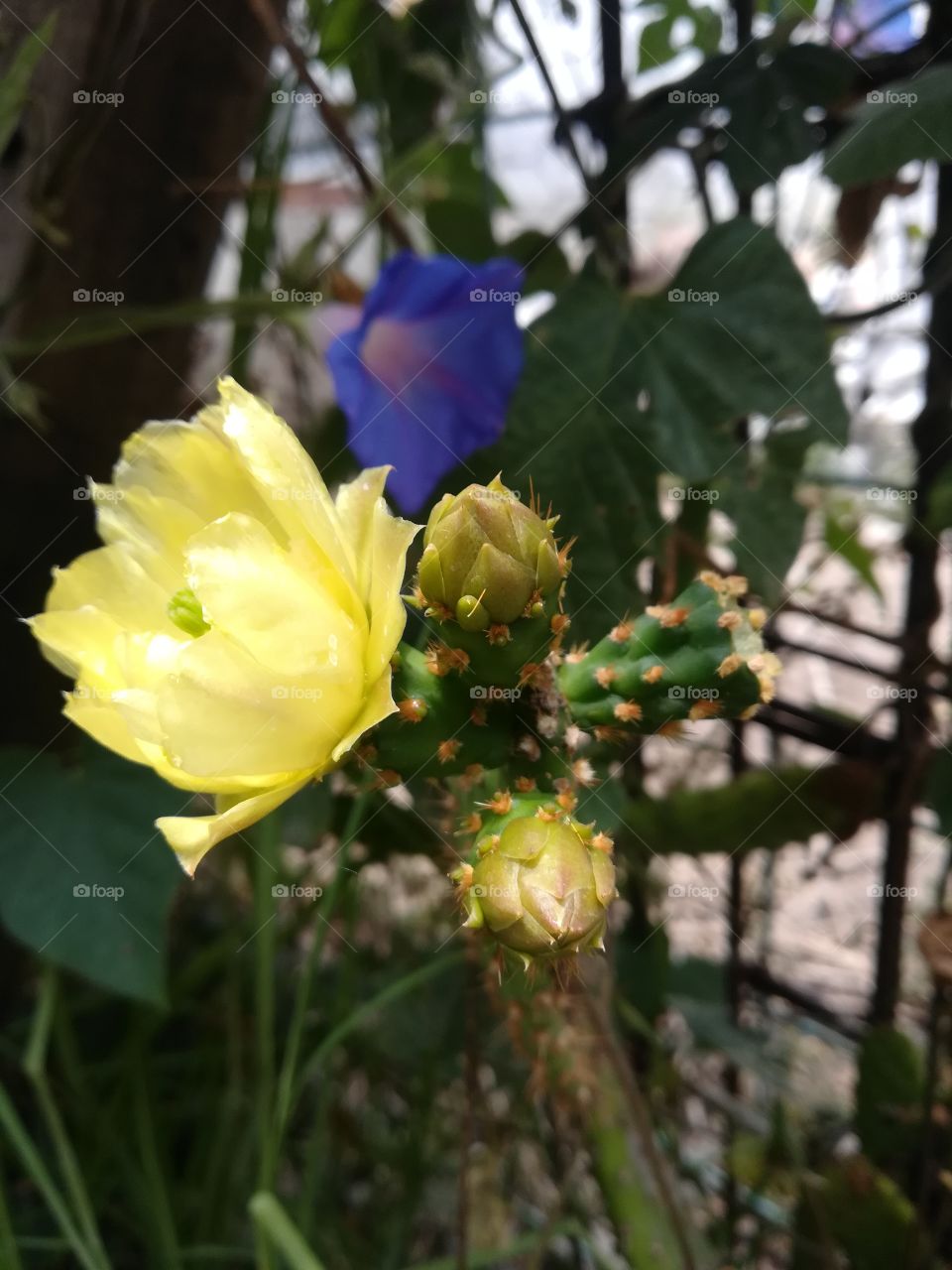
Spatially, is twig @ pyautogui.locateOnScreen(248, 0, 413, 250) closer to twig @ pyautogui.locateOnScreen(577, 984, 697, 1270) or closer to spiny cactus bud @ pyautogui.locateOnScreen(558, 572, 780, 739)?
spiny cactus bud @ pyautogui.locateOnScreen(558, 572, 780, 739)

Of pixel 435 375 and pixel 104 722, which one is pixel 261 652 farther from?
pixel 435 375

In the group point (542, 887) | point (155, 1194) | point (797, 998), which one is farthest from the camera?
point (797, 998)

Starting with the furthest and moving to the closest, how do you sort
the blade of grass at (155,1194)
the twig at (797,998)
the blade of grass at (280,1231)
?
1. the twig at (797,998)
2. the blade of grass at (155,1194)
3. the blade of grass at (280,1231)

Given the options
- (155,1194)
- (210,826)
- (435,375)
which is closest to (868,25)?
(435,375)

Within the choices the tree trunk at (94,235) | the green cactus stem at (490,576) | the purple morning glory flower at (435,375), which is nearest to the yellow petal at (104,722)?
the green cactus stem at (490,576)

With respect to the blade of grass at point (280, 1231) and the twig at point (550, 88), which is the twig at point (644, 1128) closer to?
the blade of grass at point (280, 1231)

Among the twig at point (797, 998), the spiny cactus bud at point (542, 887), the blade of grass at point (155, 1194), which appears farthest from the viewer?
the twig at point (797, 998)

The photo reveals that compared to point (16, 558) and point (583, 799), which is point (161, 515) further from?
point (16, 558)
